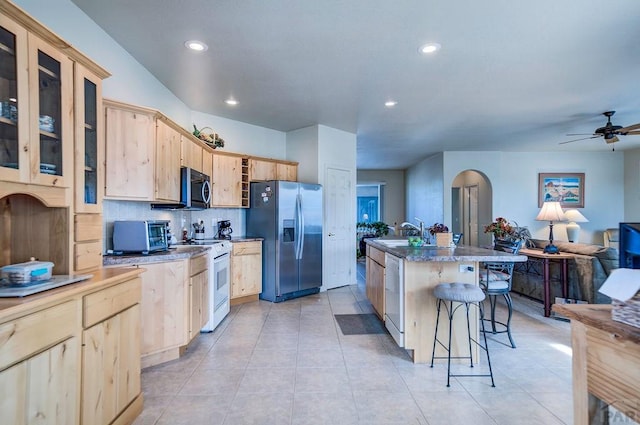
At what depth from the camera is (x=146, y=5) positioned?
2258mm

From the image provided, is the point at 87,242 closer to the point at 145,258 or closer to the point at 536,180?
the point at 145,258

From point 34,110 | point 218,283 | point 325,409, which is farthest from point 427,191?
point 34,110

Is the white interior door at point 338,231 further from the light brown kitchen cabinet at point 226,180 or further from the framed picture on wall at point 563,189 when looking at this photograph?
the framed picture on wall at point 563,189

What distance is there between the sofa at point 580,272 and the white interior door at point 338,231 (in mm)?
2649

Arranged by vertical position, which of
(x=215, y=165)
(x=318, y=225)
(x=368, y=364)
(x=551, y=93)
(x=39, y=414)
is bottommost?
(x=368, y=364)

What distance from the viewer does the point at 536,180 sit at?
7.54 metres

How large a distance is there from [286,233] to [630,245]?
3.92 m

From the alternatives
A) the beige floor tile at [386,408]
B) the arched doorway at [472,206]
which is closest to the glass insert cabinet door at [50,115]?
the beige floor tile at [386,408]

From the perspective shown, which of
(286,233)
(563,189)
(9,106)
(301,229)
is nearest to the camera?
(9,106)

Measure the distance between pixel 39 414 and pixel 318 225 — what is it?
157 inches

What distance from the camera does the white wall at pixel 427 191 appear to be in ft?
24.6

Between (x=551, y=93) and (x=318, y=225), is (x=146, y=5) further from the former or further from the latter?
(x=551, y=93)

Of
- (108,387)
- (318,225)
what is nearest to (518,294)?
(318,225)

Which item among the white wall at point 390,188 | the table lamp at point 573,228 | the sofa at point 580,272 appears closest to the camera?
the sofa at point 580,272
